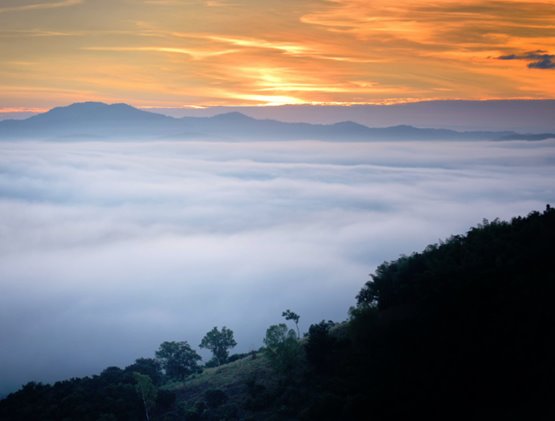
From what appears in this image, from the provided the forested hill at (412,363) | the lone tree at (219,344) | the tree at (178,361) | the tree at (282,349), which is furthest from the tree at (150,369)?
the tree at (282,349)

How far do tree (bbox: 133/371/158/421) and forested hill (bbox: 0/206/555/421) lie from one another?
3.5 inches

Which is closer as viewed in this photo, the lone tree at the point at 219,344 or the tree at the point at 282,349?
the tree at the point at 282,349

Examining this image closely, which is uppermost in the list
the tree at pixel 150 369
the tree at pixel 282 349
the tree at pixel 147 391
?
the tree at pixel 282 349

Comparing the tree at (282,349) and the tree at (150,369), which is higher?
the tree at (282,349)

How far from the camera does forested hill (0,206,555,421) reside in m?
24.6

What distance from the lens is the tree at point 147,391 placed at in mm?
42188

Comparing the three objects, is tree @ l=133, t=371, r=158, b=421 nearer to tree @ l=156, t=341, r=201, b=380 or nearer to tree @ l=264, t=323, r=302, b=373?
tree @ l=264, t=323, r=302, b=373

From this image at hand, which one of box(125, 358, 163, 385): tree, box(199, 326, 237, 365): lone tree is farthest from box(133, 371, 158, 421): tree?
box(199, 326, 237, 365): lone tree

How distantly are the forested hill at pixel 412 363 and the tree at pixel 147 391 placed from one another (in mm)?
89

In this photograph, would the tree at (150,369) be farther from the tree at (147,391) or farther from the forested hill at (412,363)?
the tree at (147,391)

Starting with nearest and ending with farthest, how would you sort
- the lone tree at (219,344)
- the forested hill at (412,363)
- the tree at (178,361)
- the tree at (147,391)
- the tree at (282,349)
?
1. the forested hill at (412,363)
2. the tree at (282,349)
3. the tree at (147,391)
4. the tree at (178,361)
5. the lone tree at (219,344)

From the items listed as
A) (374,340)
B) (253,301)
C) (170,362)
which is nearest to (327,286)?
(253,301)

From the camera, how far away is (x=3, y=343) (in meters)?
158

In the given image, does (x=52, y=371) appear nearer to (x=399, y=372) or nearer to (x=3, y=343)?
(x=3, y=343)
